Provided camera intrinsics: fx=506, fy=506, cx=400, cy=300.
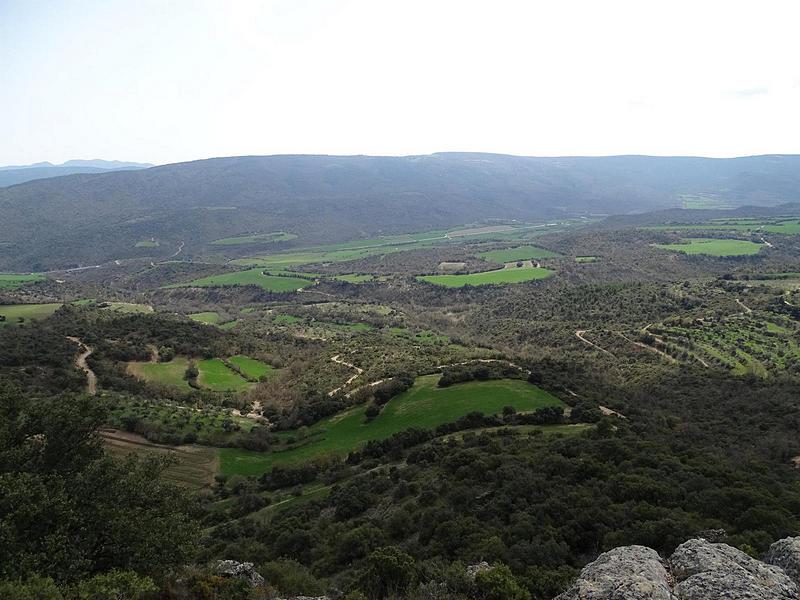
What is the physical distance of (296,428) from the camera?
58688mm

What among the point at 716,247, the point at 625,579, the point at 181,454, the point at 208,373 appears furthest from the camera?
the point at 716,247

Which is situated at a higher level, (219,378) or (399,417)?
(399,417)

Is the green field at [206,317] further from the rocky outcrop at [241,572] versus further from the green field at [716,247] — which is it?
the green field at [716,247]

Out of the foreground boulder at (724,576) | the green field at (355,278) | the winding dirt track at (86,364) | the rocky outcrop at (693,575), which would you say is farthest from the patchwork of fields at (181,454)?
the green field at (355,278)

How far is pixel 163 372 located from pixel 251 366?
1307 cm

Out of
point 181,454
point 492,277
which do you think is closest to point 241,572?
point 181,454

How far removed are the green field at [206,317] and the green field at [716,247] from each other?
156811 millimetres

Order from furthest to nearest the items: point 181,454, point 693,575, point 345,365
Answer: point 345,365
point 181,454
point 693,575

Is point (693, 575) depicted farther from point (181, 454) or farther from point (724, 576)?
point (181, 454)

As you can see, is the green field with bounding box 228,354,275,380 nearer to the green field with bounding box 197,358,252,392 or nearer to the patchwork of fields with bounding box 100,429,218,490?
the green field with bounding box 197,358,252,392

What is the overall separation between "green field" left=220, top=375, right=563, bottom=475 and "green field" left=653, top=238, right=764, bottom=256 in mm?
150117

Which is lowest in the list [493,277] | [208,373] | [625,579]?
[208,373]

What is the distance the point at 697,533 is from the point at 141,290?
197770 mm

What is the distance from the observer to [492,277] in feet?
547
